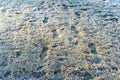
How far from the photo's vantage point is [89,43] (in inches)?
168

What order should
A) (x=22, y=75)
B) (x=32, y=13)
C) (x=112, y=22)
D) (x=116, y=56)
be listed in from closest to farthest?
(x=22, y=75)
(x=116, y=56)
(x=112, y=22)
(x=32, y=13)

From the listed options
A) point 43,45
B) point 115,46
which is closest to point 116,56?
point 115,46

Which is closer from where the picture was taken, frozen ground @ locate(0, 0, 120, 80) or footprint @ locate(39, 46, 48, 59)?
frozen ground @ locate(0, 0, 120, 80)

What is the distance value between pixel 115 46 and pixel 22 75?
1609 millimetres

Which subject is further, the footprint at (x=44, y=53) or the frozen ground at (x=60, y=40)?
the footprint at (x=44, y=53)

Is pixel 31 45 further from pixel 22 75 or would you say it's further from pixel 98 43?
pixel 98 43

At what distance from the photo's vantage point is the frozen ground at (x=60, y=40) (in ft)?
11.7

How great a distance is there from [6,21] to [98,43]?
6.65 ft

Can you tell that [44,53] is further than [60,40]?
No

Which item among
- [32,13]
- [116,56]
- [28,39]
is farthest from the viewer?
[32,13]

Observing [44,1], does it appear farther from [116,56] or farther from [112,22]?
[116,56]

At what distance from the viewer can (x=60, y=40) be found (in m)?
4.38

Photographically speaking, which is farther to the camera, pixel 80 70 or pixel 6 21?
pixel 6 21

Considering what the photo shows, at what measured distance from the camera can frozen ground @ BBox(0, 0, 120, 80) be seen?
3559 millimetres
